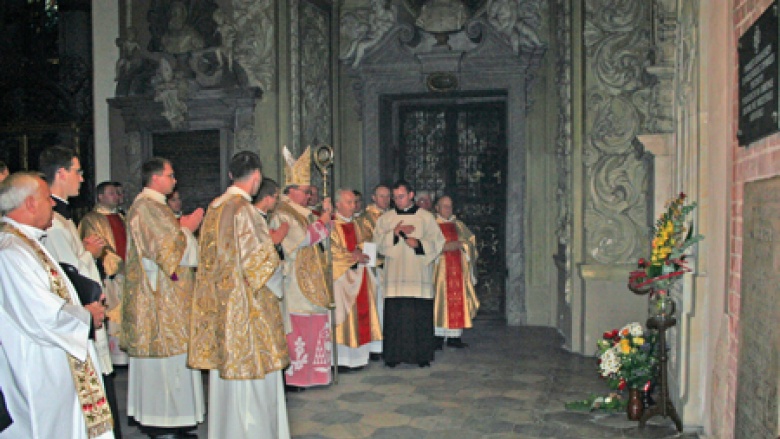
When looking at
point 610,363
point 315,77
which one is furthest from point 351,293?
point 315,77

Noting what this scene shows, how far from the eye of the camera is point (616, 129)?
28.1 feet

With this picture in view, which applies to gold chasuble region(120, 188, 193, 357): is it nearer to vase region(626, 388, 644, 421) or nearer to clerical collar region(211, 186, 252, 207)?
Answer: clerical collar region(211, 186, 252, 207)

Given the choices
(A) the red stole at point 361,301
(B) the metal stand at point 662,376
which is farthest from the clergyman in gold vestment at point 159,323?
(B) the metal stand at point 662,376

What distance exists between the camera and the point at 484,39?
10938 millimetres

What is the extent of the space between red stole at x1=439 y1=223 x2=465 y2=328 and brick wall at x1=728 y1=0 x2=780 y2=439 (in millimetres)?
4674

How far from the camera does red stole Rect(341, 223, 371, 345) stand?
26.5ft

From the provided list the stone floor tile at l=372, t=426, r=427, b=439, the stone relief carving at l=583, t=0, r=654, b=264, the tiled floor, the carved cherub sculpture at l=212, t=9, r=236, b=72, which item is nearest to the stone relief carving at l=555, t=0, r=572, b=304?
the stone relief carving at l=583, t=0, r=654, b=264

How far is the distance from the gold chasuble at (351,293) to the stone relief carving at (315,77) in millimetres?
2457

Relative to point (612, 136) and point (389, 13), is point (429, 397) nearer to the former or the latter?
point (612, 136)

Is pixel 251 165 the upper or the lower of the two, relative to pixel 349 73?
lower

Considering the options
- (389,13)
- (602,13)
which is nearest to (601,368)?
(602,13)

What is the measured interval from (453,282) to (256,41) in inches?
163

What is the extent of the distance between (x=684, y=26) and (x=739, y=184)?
2.10 meters

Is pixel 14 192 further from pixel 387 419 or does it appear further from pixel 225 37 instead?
pixel 225 37
